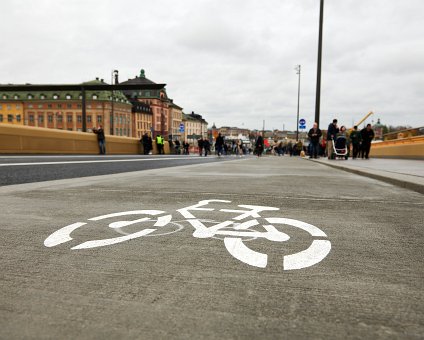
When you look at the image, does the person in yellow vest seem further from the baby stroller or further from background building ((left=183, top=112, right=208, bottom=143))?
background building ((left=183, top=112, right=208, bottom=143))

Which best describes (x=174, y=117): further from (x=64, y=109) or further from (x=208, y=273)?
(x=208, y=273)

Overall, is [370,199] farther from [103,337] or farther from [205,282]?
[103,337]

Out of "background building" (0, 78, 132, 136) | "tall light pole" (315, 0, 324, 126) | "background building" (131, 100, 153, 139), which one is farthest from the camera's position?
"background building" (131, 100, 153, 139)

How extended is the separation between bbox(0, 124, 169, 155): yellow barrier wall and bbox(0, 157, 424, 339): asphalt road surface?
1584 centimetres

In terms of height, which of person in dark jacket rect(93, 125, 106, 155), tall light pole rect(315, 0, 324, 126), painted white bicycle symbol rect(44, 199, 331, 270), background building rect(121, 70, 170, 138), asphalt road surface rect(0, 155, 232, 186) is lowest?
asphalt road surface rect(0, 155, 232, 186)

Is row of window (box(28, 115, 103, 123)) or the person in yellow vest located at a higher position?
row of window (box(28, 115, 103, 123))

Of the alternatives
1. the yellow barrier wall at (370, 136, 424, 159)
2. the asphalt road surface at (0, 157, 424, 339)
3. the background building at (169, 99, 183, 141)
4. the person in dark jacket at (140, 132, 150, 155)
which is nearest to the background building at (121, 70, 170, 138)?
the background building at (169, 99, 183, 141)

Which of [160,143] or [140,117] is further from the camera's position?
[140,117]

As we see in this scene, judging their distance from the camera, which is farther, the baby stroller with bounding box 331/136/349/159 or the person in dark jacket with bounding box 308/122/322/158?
the person in dark jacket with bounding box 308/122/322/158

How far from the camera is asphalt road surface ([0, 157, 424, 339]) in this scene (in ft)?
4.32

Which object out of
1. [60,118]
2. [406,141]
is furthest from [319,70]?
[60,118]

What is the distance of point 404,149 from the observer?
20141 mm

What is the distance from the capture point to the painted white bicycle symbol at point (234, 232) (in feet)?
6.86

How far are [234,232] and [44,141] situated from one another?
62.9 feet
